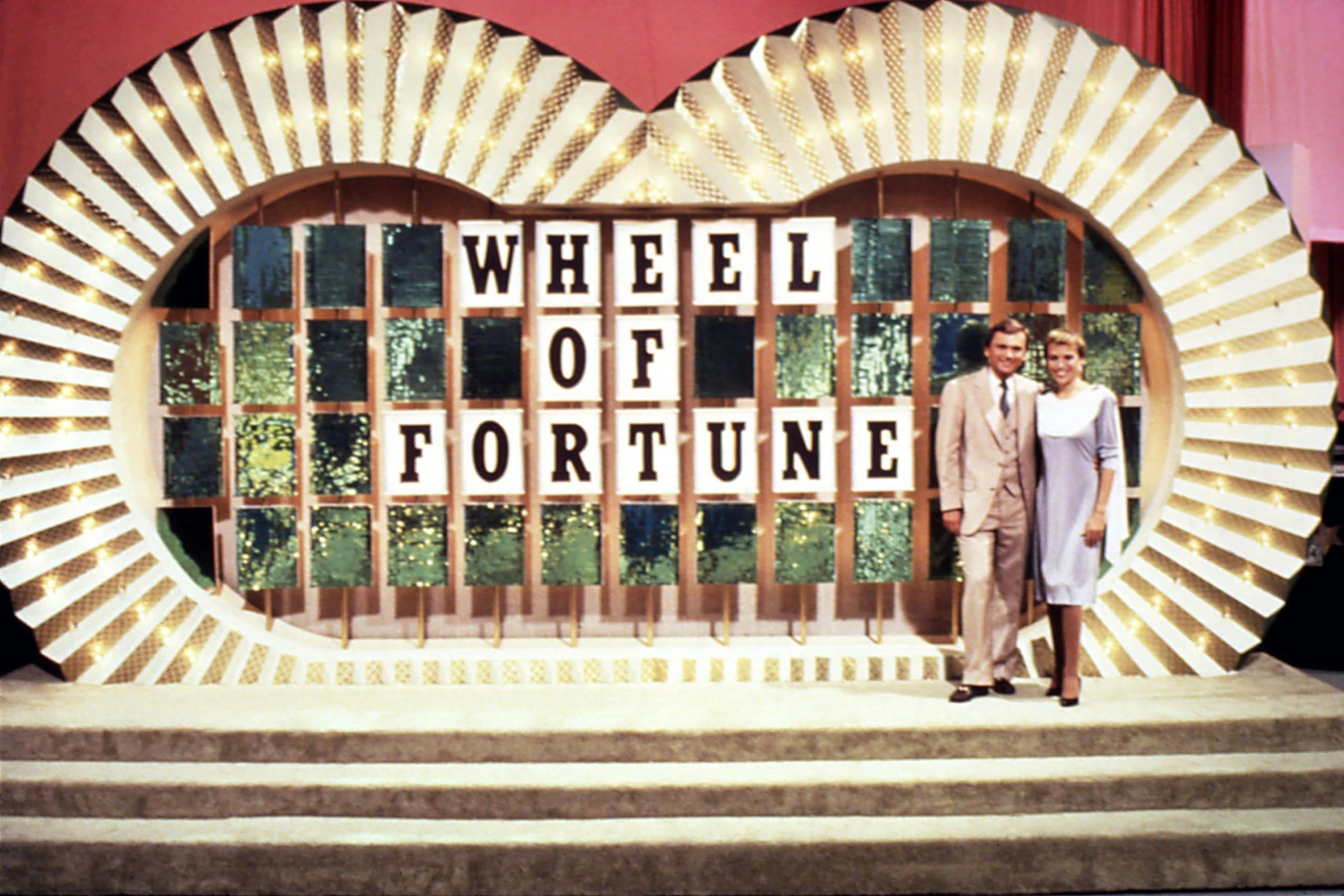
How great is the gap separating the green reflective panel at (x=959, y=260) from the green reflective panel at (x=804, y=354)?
534 mm

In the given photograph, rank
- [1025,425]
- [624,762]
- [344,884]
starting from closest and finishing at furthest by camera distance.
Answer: [344,884] < [624,762] < [1025,425]

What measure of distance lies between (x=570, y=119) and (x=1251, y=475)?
3.42 meters

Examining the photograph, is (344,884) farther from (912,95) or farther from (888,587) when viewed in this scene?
(912,95)

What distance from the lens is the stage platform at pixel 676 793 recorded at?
335 cm

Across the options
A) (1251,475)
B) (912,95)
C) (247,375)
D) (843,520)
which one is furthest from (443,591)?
(1251,475)

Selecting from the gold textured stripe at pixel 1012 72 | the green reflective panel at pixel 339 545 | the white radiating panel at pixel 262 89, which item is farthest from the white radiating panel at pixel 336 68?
the gold textured stripe at pixel 1012 72

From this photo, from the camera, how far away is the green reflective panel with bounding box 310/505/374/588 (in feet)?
14.7

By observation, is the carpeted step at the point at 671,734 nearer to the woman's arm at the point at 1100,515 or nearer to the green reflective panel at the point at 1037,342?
the woman's arm at the point at 1100,515

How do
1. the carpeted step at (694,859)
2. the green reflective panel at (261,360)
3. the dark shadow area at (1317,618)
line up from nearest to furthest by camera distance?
the carpeted step at (694,859)
the green reflective panel at (261,360)
the dark shadow area at (1317,618)

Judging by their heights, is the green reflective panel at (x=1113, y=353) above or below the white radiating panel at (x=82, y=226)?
below

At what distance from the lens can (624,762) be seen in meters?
3.77

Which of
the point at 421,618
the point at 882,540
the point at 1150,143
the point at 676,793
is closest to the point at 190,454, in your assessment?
the point at 421,618

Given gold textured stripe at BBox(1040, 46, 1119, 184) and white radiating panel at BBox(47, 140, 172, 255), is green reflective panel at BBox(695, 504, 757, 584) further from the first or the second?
white radiating panel at BBox(47, 140, 172, 255)

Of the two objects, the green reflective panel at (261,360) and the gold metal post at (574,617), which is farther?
the gold metal post at (574,617)
